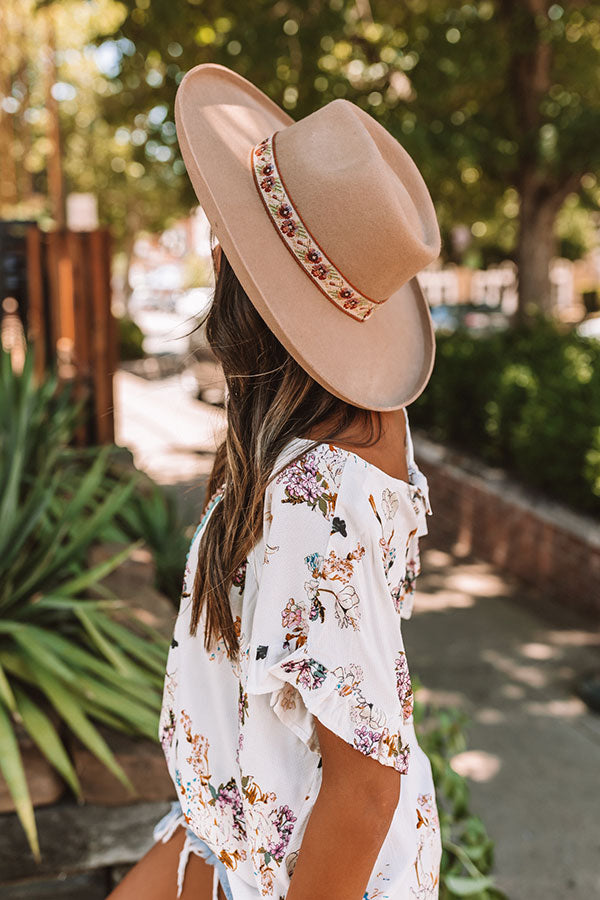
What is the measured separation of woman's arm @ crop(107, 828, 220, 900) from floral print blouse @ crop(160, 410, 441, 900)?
0.10m

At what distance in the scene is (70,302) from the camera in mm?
6340

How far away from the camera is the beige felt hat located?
1276mm

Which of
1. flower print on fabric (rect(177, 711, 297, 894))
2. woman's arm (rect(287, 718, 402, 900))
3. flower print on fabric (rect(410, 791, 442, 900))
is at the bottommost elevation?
flower print on fabric (rect(410, 791, 442, 900))

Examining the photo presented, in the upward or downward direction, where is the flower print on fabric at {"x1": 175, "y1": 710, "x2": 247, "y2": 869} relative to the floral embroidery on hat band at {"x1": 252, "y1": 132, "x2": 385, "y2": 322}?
downward

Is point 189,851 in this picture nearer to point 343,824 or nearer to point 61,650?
point 343,824

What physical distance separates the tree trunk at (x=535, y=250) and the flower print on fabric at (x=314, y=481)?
733 centimetres

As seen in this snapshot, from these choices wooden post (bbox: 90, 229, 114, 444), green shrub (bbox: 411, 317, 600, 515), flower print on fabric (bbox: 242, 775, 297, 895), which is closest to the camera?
flower print on fabric (bbox: 242, 775, 297, 895)

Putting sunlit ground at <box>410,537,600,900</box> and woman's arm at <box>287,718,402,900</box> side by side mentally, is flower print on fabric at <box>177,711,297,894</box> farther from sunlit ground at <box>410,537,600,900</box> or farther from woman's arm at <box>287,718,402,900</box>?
sunlit ground at <box>410,537,600,900</box>

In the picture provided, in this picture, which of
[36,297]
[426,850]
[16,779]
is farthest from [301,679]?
[36,297]

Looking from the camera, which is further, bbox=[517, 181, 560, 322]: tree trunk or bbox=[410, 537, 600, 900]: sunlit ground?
bbox=[517, 181, 560, 322]: tree trunk

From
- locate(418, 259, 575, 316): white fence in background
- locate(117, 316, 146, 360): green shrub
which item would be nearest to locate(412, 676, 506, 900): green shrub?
locate(117, 316, 146, 360): green shrub

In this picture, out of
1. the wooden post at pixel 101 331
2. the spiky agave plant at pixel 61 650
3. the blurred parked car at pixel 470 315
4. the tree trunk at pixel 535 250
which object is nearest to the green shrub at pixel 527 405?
the tree trunk at pixel 535 250

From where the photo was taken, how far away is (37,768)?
2.75 meters

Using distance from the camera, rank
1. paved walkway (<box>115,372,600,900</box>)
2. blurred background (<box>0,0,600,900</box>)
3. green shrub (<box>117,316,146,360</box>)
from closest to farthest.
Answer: blurred background (<box>0,0,600,900</box>) → paved walkway (<box>115,372,600,900</box>) → green shrub (<box>117,316,146,360</box>)
